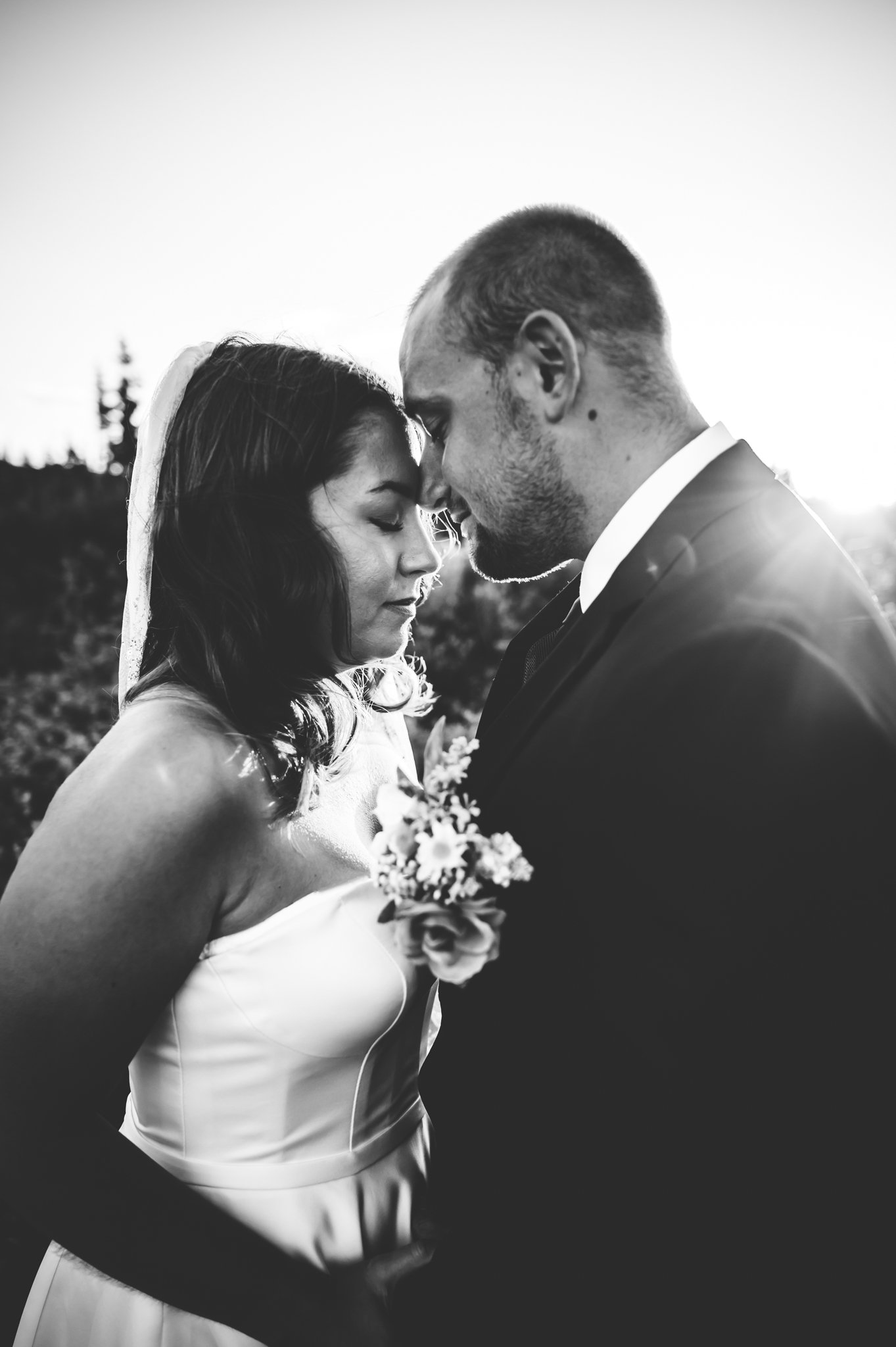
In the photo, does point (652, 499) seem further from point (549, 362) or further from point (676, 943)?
point (676, 943)

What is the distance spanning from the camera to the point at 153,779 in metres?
1.73

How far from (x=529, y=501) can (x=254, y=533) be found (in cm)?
77

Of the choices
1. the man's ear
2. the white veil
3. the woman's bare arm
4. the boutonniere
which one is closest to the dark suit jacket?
the boutonniere

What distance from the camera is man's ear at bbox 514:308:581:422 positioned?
207cm

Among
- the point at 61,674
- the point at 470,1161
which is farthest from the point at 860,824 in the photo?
the point at 61,674

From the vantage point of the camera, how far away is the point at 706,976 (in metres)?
1.67

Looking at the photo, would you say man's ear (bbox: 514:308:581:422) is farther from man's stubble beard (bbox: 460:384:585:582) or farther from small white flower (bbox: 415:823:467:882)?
small white flower (bbox: 415:823:467:882)

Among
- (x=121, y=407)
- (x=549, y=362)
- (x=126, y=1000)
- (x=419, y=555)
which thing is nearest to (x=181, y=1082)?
(x=126, y=1000)

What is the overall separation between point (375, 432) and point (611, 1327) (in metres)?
2.27

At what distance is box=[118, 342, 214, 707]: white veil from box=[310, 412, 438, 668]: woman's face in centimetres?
50

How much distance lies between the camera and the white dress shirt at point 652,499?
2064 millimetres

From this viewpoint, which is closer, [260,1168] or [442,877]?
[442,877]

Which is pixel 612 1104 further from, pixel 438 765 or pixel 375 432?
pixel 375 432

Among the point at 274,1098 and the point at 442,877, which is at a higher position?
the point at 442,877
